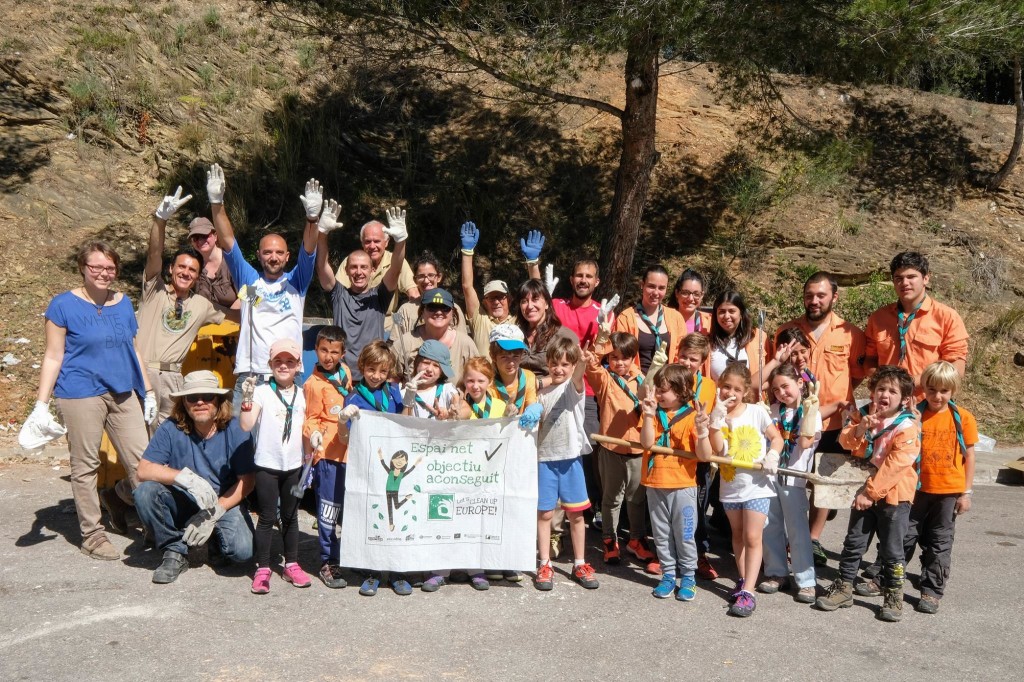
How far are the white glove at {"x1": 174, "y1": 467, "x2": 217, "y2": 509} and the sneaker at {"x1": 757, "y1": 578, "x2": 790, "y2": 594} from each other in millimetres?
3494

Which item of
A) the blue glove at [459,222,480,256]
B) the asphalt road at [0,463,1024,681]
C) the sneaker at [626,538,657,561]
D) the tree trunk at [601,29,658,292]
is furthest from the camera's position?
the tree trunk at [601,29,658,292]

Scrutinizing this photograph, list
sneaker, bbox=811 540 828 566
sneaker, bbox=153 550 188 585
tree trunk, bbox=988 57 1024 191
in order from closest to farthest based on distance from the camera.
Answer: sneaker, bbox=153 550 188 585
sneaker, bbox=811 540 828 566
tree trunk, bbox=988 57 1024 191

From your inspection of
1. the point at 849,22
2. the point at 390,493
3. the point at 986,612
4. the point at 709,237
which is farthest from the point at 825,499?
the point at 709,237

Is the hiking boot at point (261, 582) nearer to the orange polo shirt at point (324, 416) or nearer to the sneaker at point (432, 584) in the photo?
the orange polo shirt at point (324, 416)

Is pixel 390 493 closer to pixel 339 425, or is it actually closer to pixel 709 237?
pixel 339 425

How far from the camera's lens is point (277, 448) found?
216 inches

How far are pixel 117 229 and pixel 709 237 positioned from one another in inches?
322

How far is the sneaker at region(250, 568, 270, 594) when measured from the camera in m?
5.41

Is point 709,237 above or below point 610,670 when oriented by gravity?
above

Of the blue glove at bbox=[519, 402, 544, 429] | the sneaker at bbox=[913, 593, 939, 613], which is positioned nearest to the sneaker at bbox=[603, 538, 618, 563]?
the blue glove at bbox=[519, 402, 544, 429]

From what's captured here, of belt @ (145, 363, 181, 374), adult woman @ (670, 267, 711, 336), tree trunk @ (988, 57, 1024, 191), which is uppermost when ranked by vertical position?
tree trunk @ (988, 57, 1024, 191)

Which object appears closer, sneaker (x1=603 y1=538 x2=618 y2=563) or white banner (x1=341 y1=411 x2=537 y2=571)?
white banner (x1=341 y1=411 x2=537 y2=571)

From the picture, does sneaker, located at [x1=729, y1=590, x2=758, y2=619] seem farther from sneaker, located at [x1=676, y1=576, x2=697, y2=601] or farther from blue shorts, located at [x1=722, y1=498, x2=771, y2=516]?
blue shorts, located at [x1=722, y1=498, x2=771, y2=516]

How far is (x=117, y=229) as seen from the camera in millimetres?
11758
